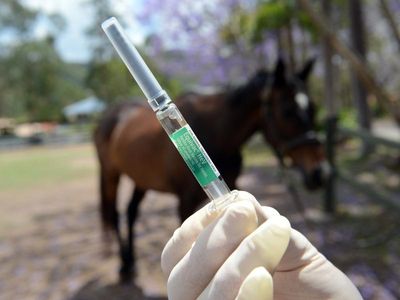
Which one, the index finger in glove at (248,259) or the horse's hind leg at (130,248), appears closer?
the index finger in glove at (248,259)

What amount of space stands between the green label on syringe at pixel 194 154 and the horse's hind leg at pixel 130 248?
323cm

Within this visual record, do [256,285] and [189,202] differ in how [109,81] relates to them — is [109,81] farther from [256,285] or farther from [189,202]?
[256,285]

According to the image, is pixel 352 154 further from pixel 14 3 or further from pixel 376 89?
pixel 14 3

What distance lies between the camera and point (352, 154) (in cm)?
959

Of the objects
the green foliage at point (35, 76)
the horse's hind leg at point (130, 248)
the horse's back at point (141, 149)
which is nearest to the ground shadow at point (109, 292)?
the horse's hind leg at point (130, 248)

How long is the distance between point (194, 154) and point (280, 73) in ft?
7.40

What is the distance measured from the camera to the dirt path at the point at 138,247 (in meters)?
3.67

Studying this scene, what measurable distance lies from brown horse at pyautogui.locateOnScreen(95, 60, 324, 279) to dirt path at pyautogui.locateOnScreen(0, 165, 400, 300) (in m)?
0.95

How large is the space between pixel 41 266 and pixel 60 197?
13.6 ft

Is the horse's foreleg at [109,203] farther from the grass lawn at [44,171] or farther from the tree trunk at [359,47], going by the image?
the grass lawn at [44,171]

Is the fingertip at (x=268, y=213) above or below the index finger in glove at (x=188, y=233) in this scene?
below

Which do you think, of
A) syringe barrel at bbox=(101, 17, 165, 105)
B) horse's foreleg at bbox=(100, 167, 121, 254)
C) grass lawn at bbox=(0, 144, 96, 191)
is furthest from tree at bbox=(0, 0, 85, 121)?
syringe barrel at bbox=(101, 17, 165, 105)

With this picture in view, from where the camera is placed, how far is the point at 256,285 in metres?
0.75

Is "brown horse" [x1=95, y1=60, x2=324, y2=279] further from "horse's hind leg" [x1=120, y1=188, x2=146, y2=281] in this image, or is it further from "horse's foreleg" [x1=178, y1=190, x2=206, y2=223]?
"horse's hind leg" [x1=120, y1=188, x2=146, y2=281]
